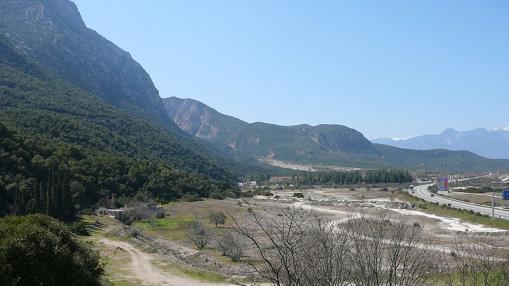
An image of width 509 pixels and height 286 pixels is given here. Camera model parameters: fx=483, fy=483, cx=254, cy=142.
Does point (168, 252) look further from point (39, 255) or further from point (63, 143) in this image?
point (63, 143)

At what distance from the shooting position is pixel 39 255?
20.0m

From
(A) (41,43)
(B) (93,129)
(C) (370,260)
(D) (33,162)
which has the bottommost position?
(C) (370,260)

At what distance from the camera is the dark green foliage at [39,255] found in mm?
18703

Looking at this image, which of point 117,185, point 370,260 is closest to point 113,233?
point 117,185

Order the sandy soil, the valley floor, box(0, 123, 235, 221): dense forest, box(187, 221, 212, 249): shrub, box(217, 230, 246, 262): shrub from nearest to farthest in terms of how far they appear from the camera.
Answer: the sandy soil, the valley floor, box(217, 230, 246, 262): shrub, box(187, 221, 212, 249): shrub, box(0, 123, 235, 221): dense forest

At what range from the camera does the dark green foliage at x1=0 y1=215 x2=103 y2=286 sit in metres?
→ 18.7

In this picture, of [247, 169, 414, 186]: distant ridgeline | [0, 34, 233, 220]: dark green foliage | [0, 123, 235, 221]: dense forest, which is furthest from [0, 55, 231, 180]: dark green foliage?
[247, 169, 414, 186]: distant ridgeline

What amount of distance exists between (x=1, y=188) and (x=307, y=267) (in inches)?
1959

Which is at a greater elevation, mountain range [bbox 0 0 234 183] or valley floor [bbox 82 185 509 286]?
mountain range [bbox 0 0 234 183]

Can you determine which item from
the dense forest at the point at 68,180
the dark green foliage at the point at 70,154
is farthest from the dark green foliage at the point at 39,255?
the dense forest at the point at 68,180

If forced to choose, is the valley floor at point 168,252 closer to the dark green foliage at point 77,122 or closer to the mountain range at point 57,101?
the mountain range at point 57,101

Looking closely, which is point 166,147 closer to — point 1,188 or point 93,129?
point 93,129

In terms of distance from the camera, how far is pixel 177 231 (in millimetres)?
55719

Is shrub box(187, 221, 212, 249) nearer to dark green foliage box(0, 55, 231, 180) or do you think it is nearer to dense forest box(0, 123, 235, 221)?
dense forest box(0, 123, 235, 221)
